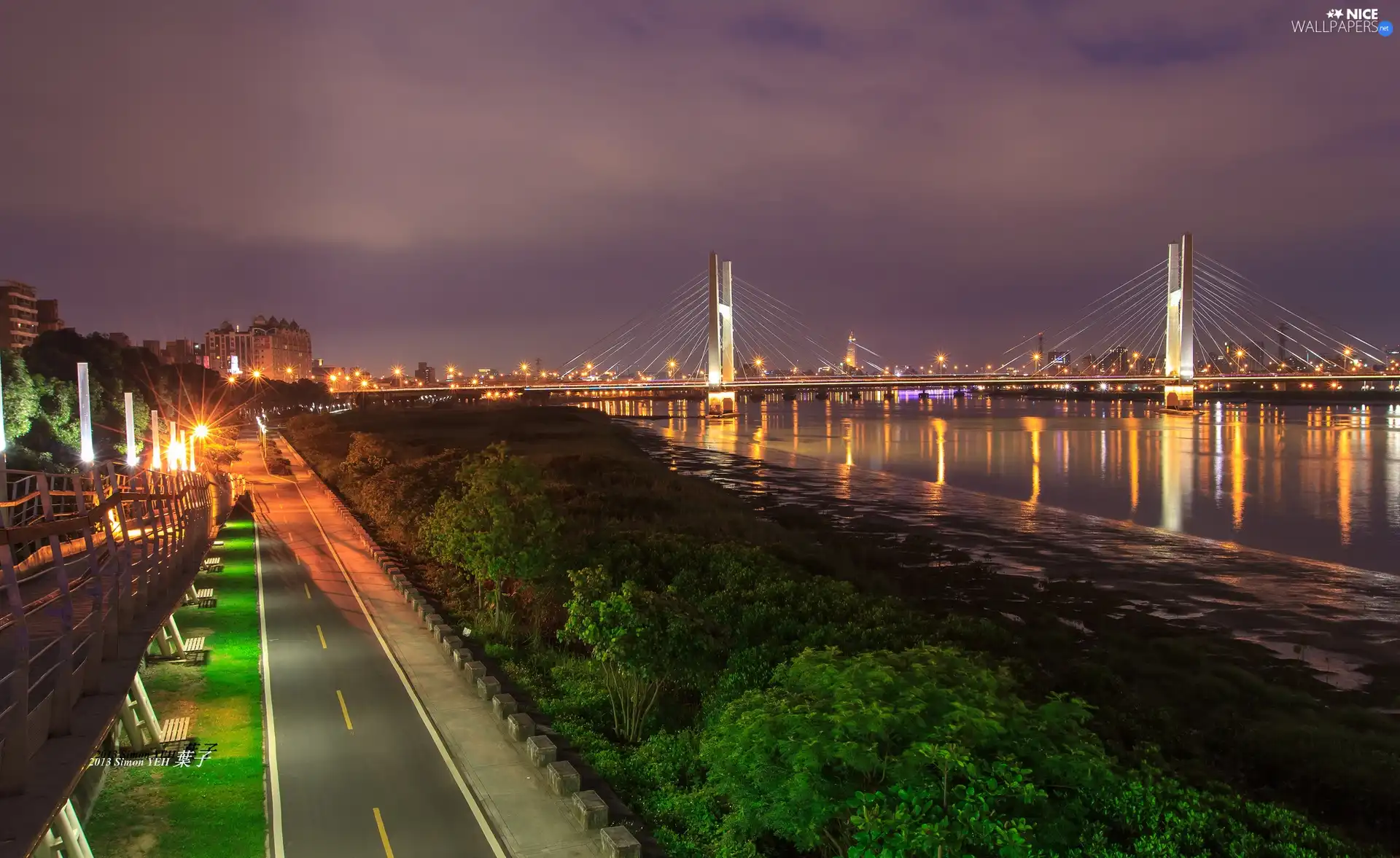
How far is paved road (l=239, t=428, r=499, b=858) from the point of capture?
10617 millimetres

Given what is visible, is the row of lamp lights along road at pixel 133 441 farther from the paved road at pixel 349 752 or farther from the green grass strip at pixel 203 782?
the green grass strip at pixel 203 782

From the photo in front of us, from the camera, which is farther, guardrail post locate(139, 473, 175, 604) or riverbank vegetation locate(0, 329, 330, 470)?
riverbank vegetation locate(0, 329, 330, 470)

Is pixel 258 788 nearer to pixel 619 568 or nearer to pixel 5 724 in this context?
pixel 5 724

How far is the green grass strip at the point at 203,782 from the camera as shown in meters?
10.3

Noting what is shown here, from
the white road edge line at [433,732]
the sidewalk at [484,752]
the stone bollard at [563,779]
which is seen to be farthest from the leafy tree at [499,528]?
the stone bollard at [563,779]

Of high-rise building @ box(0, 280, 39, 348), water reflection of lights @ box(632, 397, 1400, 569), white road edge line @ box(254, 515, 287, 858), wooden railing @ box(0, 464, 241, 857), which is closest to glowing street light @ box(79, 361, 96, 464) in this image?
white road edge line @ box(254, 515, 287, 858)

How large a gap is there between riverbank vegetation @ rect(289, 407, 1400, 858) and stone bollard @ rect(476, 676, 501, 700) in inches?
31.4

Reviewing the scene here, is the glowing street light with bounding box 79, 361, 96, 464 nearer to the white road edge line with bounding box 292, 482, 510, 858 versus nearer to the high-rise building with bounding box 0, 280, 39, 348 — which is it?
the white road edge line with bounding box 292, 482, 510, 858

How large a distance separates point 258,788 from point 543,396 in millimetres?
143438

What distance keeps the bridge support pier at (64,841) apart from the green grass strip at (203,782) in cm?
119

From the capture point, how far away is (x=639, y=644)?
44.8ft

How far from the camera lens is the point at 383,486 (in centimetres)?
3247

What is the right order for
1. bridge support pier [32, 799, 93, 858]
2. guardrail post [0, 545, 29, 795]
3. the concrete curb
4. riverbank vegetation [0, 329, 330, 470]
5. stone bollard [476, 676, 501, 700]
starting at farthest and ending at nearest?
riverbank vegetation [0, 329, 330, 470] → stone bollard [476, 676, 501, 700] → the concrete curb → bridge support pier [32, 799, 93, 858] → guardrail post [0, 545, 29, 795]

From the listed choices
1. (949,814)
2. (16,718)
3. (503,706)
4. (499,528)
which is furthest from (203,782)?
(949,814)
